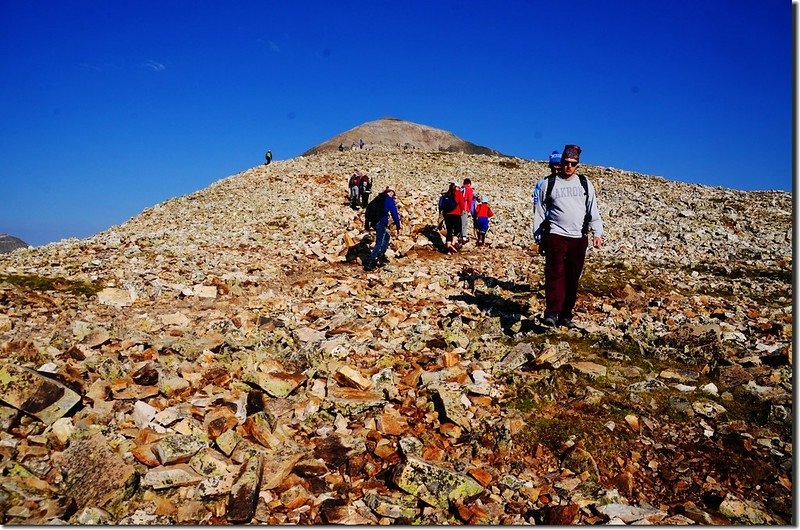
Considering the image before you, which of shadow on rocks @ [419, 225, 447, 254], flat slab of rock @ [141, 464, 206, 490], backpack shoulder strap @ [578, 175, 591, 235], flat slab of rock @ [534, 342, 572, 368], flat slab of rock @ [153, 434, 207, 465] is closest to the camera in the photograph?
flat slab of rock @ [141, 464, 206, 490]

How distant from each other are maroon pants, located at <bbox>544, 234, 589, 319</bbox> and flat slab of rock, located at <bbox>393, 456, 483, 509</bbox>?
459 cm

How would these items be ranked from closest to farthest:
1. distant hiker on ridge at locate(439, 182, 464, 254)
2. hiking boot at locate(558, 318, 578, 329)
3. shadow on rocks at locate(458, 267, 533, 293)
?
hiking boot at locate(558, 318, 578, 329) → shadow on rocks at locate(458, 267, 533, 293) → distant hiker on ridge at locate(439, 182, 464, 254)

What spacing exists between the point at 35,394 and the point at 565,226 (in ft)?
25.4

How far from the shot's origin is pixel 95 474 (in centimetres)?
431

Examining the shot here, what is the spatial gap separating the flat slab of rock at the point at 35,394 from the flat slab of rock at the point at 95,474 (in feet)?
1.87

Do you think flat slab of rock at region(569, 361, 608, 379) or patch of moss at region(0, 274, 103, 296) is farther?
patch of moss at region(0, 274, 103, 296)

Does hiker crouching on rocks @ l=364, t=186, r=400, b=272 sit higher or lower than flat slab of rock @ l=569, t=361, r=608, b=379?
higher

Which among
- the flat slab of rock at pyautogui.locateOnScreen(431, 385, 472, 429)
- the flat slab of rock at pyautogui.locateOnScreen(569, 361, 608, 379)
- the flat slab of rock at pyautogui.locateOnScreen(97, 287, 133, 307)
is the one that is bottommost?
the flat slab of rock at pyautogui.locateOnScreen(431, 385, 472, 429)

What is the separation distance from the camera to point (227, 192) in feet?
112

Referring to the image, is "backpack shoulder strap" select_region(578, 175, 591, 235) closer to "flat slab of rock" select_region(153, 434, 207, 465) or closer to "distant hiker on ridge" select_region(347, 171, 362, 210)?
"flat slab of rock" select_region(153, 434, 207, 465)

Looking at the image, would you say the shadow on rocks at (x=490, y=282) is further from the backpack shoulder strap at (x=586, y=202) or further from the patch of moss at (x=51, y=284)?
the patch of moss at (x=51, y=284)

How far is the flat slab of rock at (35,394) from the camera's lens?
4.99 meters

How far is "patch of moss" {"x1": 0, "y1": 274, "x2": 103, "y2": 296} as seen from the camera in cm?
1134

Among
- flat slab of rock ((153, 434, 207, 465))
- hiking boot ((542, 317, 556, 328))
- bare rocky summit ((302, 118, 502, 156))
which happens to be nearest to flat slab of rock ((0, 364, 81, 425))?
flat slab of rock ((153, 434, 207, 465))
